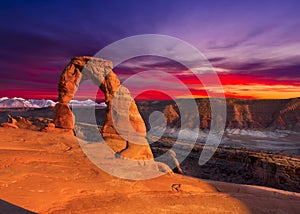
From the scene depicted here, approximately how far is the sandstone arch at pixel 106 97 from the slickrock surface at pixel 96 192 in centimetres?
321

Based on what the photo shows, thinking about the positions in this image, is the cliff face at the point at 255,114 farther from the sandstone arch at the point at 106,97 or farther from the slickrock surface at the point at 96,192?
the slickrock surface at the point at 96,192

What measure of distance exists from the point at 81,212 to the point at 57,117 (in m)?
12.3

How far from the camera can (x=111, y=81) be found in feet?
51.0

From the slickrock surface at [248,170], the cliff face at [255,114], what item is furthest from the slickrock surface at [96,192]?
the cliff face at [255,114]

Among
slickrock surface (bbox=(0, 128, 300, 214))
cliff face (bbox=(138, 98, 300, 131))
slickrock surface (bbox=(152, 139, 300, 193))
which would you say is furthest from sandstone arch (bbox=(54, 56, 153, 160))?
cliff face (bbox=(138, 98, 300, 131))

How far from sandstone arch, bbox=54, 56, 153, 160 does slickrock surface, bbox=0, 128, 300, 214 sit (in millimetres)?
3206

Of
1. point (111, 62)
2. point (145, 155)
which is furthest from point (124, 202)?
point (111, 62)

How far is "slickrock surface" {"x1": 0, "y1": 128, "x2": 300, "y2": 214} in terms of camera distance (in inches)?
259

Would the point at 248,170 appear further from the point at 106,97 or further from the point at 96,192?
the point at 96,192

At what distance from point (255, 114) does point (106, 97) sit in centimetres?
6514

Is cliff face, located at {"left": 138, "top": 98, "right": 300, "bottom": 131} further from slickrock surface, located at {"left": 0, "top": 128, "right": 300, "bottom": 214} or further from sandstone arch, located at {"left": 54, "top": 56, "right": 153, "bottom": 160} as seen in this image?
slickrock surface, located at {"left": 0, "top": 128, "right": 300, "bottom": 214}

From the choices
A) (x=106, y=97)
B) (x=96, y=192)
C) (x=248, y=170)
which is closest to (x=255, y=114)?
(x=248, y=170)

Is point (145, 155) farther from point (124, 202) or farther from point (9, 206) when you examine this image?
point (9, 206)

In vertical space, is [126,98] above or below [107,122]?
above
